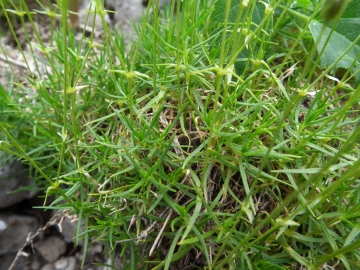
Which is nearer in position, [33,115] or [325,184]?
[325,184]

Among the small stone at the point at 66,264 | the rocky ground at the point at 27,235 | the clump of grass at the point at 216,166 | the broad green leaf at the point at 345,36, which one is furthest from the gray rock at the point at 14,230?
the broad green leaf at the point at 345,36

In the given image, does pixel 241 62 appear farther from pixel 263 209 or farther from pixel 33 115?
pixel 33 115

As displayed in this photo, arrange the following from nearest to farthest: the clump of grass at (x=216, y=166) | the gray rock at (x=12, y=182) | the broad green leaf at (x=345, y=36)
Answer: the clump of grass at (x=216, y=166) < the broad green leaf at (x=345, y=36) < the gray rock at (x=12, y=182)

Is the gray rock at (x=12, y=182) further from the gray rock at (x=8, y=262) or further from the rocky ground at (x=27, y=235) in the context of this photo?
the gray rock at (x=8, y=262)

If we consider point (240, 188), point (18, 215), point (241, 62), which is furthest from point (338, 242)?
point (18, 215)

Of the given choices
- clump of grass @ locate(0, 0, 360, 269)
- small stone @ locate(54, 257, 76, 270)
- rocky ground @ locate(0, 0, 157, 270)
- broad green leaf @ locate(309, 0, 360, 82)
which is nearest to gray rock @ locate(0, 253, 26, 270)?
rocky ground @ locate(0, 0, 157, 270)

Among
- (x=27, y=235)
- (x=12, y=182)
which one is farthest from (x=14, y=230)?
(x=12, y=182)

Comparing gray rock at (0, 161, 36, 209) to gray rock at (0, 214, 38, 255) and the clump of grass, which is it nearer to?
gray rock at (0, 214, 38, 255)
